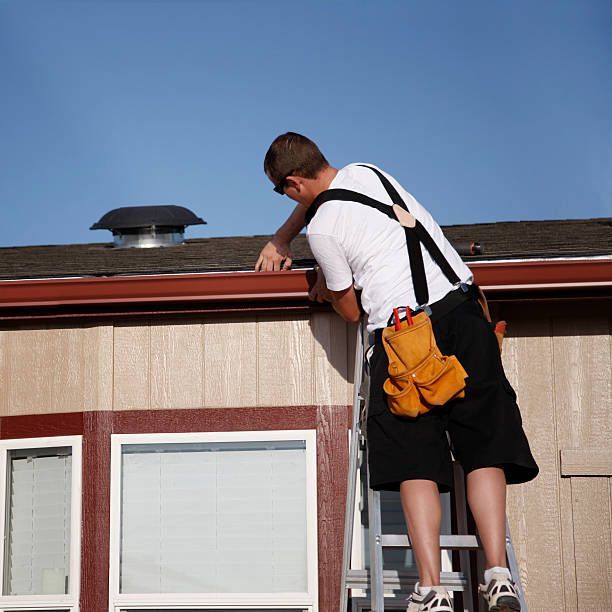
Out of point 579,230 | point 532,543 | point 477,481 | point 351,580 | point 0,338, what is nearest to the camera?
point 477,481

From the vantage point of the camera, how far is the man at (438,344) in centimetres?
386

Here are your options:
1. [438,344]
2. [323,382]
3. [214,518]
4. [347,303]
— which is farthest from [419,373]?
[214,518]

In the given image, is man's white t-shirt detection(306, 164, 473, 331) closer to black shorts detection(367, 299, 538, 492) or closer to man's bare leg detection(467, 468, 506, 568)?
black shorts detection(367, 299, 538, 492)

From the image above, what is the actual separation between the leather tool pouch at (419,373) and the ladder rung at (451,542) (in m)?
0.55

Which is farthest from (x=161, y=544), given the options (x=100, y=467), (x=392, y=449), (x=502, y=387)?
(x=502, y=387)

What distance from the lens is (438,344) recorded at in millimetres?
4117

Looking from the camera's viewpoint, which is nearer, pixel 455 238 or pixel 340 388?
pixel 340 388

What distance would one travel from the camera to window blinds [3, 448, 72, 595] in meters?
5.21

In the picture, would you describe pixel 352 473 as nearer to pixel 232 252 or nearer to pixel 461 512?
pixel 461 512

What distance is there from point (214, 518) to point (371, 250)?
68.9 inches

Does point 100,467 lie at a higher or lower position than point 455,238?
lower

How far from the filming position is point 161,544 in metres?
5.12

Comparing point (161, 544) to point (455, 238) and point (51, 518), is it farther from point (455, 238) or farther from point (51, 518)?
point (455, 238)

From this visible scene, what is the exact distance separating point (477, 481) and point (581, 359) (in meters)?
1.44
